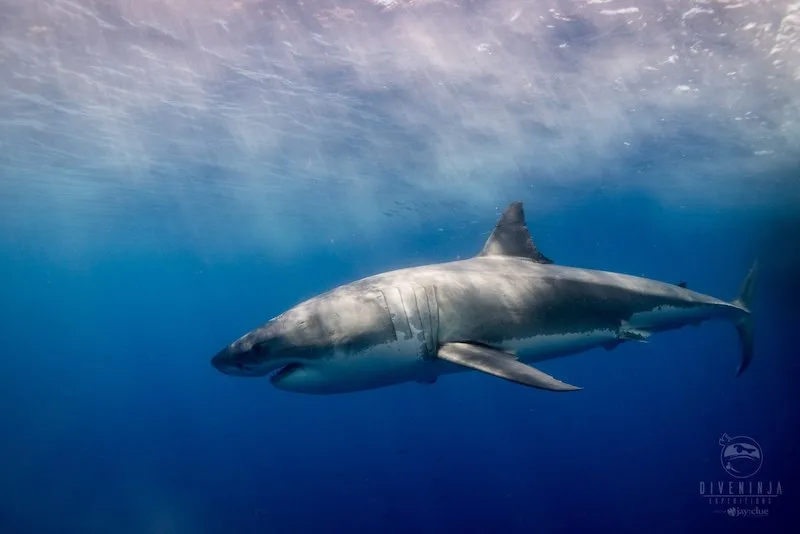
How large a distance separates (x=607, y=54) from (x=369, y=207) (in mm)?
24599

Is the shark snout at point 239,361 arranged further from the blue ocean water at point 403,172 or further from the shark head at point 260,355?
the blue ocean water at point 403,172

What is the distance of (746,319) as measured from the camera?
916 centimetres

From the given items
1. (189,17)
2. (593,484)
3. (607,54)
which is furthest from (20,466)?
(607,54)

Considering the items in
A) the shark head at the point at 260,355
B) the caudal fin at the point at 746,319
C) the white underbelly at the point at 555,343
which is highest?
the caudal fin at the point at 746,319

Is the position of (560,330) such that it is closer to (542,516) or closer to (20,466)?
(542,516)

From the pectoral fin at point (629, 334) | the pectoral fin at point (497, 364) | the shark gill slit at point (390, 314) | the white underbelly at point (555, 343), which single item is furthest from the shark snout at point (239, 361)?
the pectoral fin at point (629, 334)

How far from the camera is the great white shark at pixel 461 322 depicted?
14.7ft

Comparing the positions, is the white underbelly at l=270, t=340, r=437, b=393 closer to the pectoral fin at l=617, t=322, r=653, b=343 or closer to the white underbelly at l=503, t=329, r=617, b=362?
the white underbelly at l=503, t=329, r=617, b=362

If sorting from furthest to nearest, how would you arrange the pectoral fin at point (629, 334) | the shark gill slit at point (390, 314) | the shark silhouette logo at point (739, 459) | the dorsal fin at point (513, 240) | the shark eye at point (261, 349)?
the shark silhouette logo at point (739, 459) → the dorsal fin at point (513, 240) → the pectoral fin at point (629, 334) → the shark gill slit at point (390, 314) → the shark eye at point (261, 349)

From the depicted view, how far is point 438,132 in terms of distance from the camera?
21.3 metres

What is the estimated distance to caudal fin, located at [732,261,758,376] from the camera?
9.20 meters

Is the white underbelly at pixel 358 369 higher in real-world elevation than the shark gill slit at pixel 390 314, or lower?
lower

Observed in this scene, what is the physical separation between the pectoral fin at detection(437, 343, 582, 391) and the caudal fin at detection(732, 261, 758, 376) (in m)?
6.84

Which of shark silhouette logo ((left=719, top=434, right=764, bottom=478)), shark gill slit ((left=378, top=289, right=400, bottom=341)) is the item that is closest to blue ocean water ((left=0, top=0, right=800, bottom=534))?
shark silhouette logo ((left=719, top=434, right=764, bottom=478))
